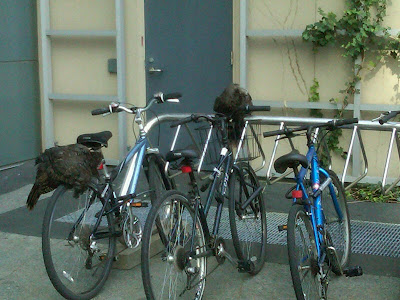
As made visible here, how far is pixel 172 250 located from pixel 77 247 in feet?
2.68

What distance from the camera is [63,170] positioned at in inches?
191

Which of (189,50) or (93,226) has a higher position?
(189,50)

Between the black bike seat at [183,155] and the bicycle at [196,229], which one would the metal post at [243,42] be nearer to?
the bicycle at [196,229]

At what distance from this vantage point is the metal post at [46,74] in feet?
29.0

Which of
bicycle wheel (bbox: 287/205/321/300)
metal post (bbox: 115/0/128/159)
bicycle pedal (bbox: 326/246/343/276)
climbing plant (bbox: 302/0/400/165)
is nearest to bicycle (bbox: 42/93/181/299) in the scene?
bicycle wheel (bbox: 287/205/321/300)

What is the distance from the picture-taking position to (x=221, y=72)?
8.20m

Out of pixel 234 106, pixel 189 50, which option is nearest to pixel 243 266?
pixel 234 106

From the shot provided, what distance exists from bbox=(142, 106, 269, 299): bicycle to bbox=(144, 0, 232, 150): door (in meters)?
2.81

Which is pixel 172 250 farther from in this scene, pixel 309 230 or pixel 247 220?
pixel 247 220

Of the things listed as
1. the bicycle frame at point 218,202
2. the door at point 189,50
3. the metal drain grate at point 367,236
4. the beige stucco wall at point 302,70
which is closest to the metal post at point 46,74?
the door at point 189,50

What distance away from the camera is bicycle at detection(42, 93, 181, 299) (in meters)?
4.95

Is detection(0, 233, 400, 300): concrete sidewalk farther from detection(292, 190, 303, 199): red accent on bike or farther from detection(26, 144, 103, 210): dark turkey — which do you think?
detection(292, 190, 303, 199): red accent on bike

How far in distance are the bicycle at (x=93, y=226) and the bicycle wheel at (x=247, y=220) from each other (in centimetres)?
66

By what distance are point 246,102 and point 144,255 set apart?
1883 mm
